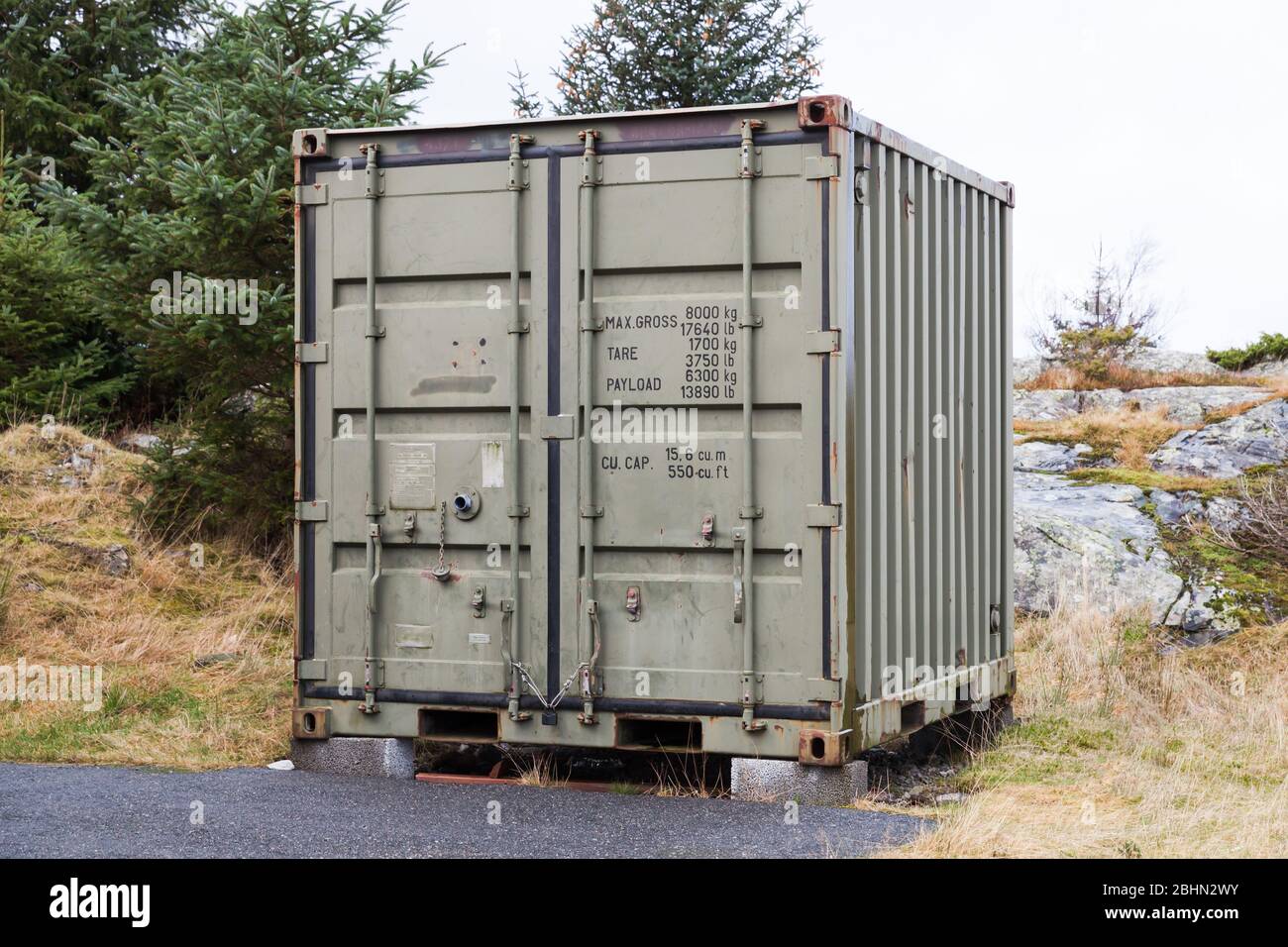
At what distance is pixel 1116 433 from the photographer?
16.6 metres

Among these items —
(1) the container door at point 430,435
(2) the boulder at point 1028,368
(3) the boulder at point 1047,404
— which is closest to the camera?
(1) the container door at point 430,435

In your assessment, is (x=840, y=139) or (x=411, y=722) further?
(x=411, y=722)

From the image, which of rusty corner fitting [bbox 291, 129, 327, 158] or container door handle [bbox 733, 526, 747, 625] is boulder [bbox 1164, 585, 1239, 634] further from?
rusty corner fitting [bbox 291, 129, 327, 158]

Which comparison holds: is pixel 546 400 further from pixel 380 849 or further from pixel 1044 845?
pixel 1044 845

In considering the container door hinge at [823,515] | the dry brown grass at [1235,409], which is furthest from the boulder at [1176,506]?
the container door hinge at [823,515]

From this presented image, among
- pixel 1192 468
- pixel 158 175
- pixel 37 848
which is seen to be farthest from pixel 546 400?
pixel 1192 468

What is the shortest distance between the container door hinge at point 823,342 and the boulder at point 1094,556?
6.02 m

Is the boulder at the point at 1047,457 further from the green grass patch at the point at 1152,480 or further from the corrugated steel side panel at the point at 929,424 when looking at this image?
the corrugated steel side panel at the point at 929,424

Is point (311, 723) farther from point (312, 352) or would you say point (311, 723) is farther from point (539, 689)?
point (312, 352)

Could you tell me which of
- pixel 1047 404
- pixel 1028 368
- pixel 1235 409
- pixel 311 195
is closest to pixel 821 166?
pixel 311 195

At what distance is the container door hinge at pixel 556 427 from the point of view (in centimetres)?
740

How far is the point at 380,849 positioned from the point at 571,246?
3114mm

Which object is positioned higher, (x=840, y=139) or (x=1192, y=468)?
(x=840, y=139)

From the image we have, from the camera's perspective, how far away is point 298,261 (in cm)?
793
